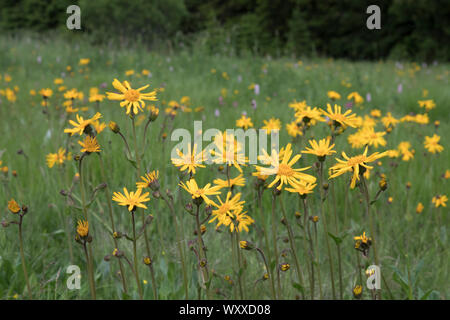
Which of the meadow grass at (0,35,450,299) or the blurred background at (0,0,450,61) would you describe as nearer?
the meadow grass at (0,35,450,299)

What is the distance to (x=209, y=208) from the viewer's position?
34.2 inches

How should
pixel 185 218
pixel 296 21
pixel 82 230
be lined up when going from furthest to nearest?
pixel 296 21
pixel 185 218
pixel 82 230

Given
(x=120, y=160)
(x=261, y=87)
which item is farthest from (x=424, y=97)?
(x=120, y=160)

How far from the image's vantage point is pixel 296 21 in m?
15.0

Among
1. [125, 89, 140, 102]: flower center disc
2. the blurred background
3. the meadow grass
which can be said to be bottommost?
the meadow grass

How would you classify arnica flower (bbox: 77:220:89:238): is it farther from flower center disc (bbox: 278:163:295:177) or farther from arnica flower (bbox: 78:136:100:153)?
flower center disc (bbox: 278:163:295:177)

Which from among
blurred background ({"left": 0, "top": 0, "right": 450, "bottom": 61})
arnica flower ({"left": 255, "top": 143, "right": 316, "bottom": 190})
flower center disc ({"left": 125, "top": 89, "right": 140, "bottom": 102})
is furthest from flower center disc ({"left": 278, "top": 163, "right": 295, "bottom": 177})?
blurred background ({"left": 0, "top": 0, "right": 450, "bottom": 61})

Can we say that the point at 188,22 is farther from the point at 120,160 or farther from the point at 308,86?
the point at 120,160

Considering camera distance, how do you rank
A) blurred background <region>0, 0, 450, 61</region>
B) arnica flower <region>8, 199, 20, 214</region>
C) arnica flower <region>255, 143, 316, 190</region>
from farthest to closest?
blurred background <region>0, 0, 450, 61</region>
arnica flower <region>8, 199, 20, 214</region>
arnica flower <region>255, 143, 316, 190</region>

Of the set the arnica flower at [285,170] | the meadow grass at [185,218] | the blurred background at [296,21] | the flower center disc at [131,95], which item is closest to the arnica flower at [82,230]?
the meadow grass at [185,218]

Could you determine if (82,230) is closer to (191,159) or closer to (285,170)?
(191,159)

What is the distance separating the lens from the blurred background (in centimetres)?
1065

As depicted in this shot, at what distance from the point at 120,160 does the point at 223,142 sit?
1117 mm

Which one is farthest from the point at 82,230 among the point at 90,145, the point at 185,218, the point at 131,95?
the point at 185,218
